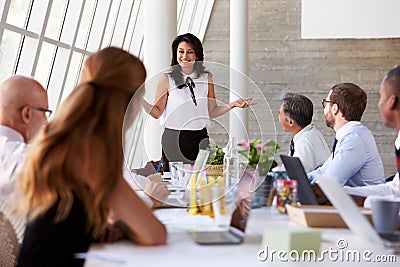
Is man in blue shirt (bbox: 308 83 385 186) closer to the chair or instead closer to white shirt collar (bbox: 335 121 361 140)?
white shirt collar (bbox: 335 121 361 140)

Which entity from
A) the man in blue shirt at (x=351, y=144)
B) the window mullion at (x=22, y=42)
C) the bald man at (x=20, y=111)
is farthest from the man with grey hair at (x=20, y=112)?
the window mullion at (x=22, y=42)

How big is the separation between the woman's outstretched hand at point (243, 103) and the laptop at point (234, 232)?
487 mm

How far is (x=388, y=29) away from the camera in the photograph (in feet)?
39.0

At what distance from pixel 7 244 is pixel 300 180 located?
0.96m

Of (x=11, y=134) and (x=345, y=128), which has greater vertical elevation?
(x=345, y=128)

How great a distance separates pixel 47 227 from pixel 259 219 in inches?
29.8

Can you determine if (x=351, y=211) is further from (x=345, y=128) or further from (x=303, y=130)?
(x=303, y=130)

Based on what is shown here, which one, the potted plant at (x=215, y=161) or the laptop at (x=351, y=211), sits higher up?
the potted plant at (x=215, y=161)

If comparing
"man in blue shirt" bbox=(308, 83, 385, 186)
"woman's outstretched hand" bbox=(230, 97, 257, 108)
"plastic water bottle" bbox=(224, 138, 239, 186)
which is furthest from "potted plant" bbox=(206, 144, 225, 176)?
"man in blue shirt" bbox=(308, 83, 385, 186)

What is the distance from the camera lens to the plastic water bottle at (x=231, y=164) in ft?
8.34

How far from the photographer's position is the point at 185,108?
2814mm

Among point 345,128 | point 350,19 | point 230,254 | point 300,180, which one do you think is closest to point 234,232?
point 230,254

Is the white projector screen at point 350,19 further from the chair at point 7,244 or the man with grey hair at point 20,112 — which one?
the chair at point 7,244

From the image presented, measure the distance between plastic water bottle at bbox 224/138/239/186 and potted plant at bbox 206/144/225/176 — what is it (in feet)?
0.23
